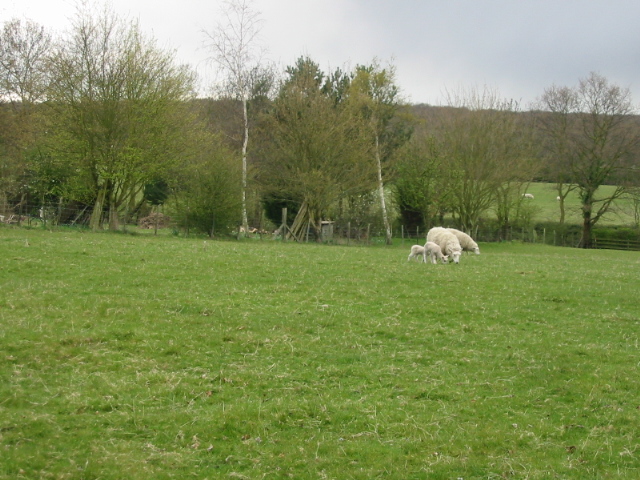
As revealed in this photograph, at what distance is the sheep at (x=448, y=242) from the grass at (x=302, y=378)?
7861 millimetres

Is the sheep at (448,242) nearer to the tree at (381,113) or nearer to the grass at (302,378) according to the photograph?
the grass at (302,378)

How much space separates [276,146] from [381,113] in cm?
1056

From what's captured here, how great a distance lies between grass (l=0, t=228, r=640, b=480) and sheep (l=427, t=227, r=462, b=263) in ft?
25.8

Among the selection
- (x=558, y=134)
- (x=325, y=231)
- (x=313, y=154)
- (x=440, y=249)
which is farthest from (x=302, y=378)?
(x=558, y=134)

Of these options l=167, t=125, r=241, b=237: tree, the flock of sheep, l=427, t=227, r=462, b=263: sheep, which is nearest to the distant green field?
l=167, t=125, r=241, b=237: tree

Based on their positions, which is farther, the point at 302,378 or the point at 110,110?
the point at 110,110

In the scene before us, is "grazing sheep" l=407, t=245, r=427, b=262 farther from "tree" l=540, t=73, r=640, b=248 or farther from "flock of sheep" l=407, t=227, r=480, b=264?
"tree" l=540, t=73, r=640, b=248

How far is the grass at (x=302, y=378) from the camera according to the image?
20.6ft

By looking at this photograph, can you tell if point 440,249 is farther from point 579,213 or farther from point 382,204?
point 579,213

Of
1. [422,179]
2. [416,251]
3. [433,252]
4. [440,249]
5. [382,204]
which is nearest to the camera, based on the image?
[433,252]

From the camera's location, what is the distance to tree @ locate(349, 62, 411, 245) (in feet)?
155

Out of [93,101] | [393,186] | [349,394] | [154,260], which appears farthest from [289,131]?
[349,394]

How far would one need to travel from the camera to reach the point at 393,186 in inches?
2239

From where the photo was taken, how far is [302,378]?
28.7 feet
